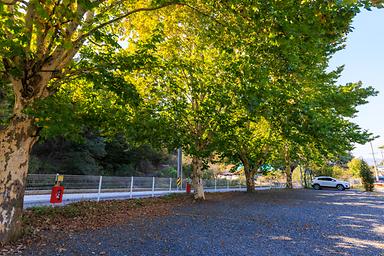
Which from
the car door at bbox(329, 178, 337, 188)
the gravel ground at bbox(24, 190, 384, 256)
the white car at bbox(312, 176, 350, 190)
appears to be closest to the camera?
the gravel ground at bbox(24, 190, 384, 256)

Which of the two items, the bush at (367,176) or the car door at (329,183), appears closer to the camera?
the bush at (367,176)

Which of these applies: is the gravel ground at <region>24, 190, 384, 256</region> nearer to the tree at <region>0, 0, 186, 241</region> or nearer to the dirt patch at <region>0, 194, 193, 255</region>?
the dirt patch at <region>0, 194, 193, 255</region>

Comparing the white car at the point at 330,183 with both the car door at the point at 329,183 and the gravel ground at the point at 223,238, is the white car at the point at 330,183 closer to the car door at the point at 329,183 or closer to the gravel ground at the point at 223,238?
the car door at the point at 329,183

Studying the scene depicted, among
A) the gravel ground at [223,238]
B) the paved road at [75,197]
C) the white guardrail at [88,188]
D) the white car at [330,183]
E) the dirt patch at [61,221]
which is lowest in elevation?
the gravel ground at [223,238]

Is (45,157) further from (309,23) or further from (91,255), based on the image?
(309,23)

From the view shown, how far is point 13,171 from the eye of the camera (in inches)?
206

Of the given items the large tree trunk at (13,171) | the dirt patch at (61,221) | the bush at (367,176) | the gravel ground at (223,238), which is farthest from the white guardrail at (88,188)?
the bush at (367,176)

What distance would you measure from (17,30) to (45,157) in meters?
21.2

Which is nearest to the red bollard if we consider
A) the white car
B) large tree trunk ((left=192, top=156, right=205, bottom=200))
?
large tree trunk ((left=192, top=156, right=205, bottom=200))

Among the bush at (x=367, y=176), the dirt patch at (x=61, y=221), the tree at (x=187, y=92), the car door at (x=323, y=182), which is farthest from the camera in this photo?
the car door at (x=323, y=182)

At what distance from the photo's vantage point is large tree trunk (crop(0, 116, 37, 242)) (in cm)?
508

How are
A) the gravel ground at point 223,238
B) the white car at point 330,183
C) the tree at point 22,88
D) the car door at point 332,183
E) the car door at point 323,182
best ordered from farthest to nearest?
the car door at point 323,182 → the car door at point 332,183 → the white car at point 330,183 → the tree at point 22,88 → the gravel ground at point 223,238

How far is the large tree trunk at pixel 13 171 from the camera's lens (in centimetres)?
508

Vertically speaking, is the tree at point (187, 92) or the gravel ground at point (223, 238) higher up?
the tree at point (187, 92)
